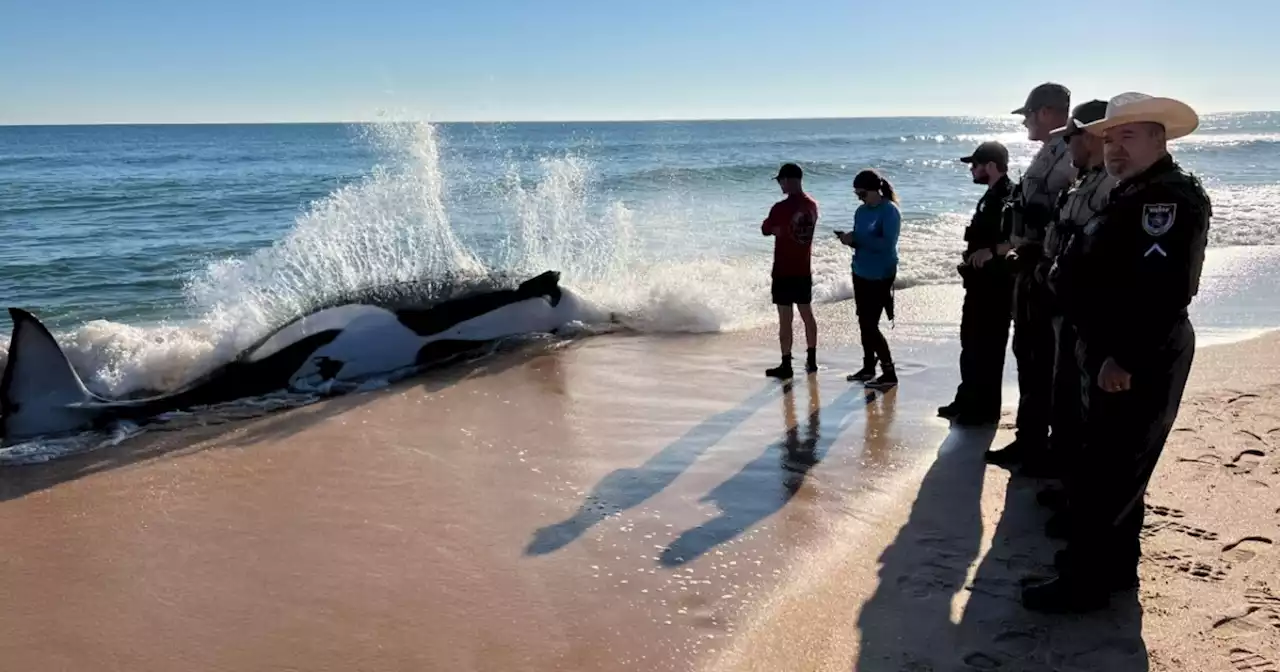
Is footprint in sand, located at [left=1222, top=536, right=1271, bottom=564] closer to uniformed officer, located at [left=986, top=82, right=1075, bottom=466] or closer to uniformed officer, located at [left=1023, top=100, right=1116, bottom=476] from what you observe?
uniformed officer, located at [left=1023, top=100, right=1116, bottom=476]

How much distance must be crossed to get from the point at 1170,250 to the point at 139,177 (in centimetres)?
4206

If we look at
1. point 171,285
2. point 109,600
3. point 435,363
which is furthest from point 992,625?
point 171,285

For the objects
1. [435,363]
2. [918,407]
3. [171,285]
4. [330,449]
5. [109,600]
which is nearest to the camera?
[109,600]

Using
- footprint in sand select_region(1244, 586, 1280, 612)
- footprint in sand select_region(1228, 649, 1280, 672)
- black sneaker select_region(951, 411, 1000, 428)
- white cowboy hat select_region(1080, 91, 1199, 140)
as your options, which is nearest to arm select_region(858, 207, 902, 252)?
black sneaker select_region(951, 411, 1000, 428)

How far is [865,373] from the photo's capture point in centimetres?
784

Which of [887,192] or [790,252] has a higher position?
[887,192]

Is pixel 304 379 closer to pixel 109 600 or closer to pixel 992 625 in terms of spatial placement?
pixel 109 600

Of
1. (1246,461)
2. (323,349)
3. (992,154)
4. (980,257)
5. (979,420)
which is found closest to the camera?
(1246,461)

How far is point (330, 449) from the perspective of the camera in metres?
6.37

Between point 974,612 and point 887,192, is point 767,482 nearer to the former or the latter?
point 974,612

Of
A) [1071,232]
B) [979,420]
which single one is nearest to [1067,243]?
[1071,232]

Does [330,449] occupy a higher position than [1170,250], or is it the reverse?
[1170,250]

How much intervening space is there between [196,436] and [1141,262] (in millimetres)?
6324

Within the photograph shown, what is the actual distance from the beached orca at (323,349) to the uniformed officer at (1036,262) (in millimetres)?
5469
